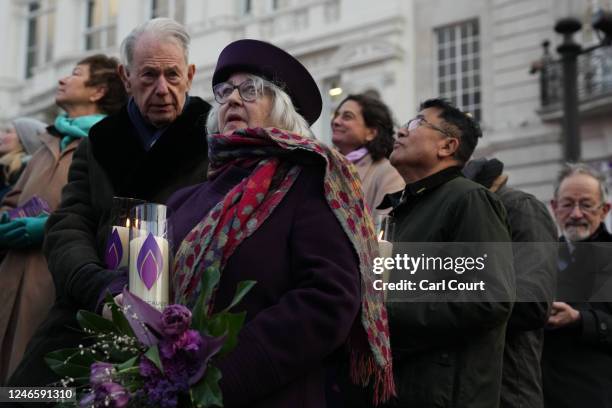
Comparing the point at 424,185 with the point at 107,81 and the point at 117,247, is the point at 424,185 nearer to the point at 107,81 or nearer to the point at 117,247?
the point at 117,247

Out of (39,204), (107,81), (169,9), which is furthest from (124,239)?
(169,9)

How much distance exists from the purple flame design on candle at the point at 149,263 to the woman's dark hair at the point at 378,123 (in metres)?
3.06

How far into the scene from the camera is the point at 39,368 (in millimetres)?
3676

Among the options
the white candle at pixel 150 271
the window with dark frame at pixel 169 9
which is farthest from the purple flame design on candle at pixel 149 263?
the window with dark frame at pixel 169 9

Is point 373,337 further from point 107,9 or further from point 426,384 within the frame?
point 107,9

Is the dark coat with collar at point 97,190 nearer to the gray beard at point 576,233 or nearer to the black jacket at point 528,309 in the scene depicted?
the black jacket at point 528,309

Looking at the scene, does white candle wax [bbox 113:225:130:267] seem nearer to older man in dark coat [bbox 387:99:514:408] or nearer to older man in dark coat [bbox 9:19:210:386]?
older man in dark coat [bbox 9:19:210:386]

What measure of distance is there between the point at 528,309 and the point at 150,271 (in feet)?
7.06

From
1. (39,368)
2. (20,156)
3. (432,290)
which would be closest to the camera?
(39,368)

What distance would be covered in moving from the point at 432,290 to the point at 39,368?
163cm

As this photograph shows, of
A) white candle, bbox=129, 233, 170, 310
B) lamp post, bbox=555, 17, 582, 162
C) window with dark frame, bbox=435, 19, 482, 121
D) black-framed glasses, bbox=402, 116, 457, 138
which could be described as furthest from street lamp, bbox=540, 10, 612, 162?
window with dark frame, bbox=435, 19, 482, 121

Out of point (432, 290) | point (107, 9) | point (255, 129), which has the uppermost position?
point (107, 9)

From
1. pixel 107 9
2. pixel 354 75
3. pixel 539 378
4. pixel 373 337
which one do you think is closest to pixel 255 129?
pixel 373 337

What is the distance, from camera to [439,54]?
20.2 meters
